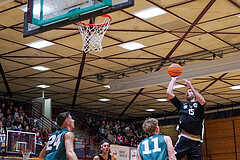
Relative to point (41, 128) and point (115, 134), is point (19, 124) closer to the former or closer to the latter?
point (41, 128)

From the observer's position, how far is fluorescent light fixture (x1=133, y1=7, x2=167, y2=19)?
13500 mm

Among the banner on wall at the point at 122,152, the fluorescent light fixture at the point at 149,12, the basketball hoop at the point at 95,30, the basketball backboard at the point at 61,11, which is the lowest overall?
the banner on wall at the point at 122,152

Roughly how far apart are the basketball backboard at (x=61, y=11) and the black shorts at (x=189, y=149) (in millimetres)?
3022

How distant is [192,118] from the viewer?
775 cm

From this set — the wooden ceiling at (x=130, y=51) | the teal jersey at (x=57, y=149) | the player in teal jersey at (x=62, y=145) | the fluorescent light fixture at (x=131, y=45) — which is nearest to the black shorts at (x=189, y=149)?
the player in teal jersey at (x=62, y=145)

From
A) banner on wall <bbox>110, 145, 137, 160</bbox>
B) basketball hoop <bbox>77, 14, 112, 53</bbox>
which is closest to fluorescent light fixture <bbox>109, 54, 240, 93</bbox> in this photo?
banner on wall <bbox>110, 145, 137, 160</bbox>

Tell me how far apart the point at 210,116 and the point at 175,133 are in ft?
11.1

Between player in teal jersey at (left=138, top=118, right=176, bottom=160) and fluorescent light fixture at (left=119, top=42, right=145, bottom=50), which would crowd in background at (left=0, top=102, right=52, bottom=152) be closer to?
fluorescent light fixture at (left=119, top=42, right=145, bottom=50)

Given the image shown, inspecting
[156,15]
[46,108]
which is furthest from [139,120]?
[156,15]

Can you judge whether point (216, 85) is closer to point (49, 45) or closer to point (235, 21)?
point (235, 21)

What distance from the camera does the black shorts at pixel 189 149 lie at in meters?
7.61

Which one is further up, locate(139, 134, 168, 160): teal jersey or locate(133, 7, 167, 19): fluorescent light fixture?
locate(133, 7, 167, 19): fluorescent light fixture

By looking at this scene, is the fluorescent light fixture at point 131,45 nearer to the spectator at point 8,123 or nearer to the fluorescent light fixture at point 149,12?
the fluorescent light fixture at point 149,12

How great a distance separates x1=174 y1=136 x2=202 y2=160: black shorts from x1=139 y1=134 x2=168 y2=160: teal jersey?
4.34 ft
